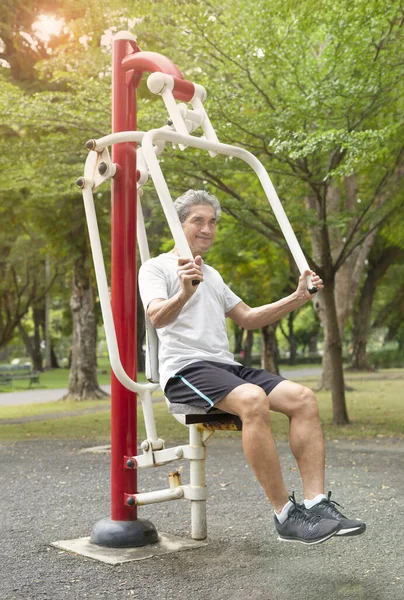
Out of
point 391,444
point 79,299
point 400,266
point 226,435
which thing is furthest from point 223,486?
point 400,266

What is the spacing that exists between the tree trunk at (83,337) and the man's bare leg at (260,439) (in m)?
13.4

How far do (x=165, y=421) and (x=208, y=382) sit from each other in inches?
372

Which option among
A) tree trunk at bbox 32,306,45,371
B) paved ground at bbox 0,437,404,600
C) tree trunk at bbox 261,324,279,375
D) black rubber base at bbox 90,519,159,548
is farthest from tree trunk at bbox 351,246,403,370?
black rubber base at bbox 90,519,159,548

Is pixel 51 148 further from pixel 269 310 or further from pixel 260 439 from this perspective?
pixel 260 439

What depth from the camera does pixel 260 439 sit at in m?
3.61

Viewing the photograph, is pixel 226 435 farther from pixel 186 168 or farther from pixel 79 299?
pixel 79 299

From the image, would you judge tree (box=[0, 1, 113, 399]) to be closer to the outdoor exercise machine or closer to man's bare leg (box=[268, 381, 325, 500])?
the outdoor exercise machine

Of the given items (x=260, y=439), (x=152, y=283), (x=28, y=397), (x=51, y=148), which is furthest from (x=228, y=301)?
(x=28, y=397)

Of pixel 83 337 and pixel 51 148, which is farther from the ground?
pixel 51 148

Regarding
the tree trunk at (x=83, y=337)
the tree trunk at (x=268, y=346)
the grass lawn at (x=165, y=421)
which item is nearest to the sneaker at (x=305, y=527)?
the grass lawn at (x=165, y=421)

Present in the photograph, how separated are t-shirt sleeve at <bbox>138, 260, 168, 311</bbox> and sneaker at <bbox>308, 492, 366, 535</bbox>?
121cm

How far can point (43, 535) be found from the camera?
4.85m

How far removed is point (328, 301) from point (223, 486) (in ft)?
17.9

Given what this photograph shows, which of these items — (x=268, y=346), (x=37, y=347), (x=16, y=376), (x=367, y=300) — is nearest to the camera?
(x=268, y=346)
